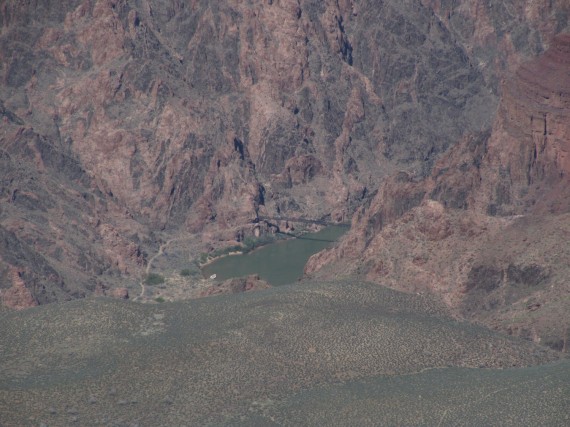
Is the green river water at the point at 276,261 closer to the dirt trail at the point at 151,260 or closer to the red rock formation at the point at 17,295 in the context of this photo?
the dirt trail at the point at 151,260

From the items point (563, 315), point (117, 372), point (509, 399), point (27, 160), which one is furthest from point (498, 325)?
point (27, 160)

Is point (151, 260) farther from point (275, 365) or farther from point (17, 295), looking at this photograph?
point (275, 365)

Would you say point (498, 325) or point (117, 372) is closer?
point (117, 372)

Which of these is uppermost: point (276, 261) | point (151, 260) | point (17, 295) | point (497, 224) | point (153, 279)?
point (497, 224)

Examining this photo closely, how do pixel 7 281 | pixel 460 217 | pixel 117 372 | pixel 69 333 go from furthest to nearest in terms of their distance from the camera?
1. pixel 7 281
2. pixel 460 217
3. pixel 69 333
4. pixel 117 372

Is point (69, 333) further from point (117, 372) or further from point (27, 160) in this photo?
point (27, 160)

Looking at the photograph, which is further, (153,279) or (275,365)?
(153,279)

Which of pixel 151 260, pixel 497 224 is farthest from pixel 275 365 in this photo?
pixel 151 260
